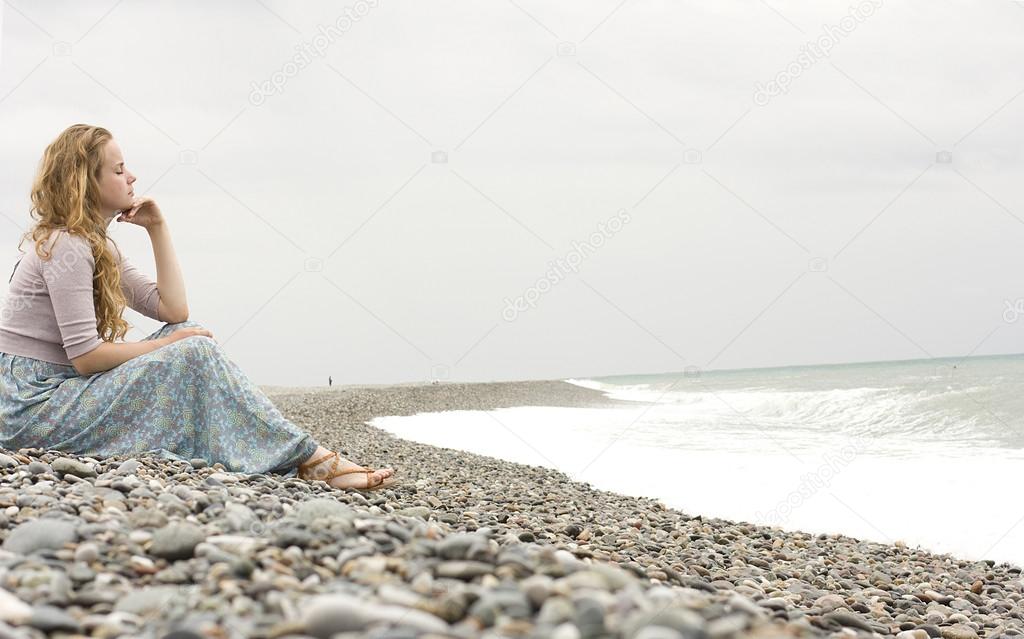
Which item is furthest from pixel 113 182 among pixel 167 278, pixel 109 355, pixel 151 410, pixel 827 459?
pixel 827 459

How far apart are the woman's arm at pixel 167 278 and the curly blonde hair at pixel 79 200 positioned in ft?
1.01

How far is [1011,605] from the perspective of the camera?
14.6ft

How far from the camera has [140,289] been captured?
4789mm

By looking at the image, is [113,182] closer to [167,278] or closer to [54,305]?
[167,278]

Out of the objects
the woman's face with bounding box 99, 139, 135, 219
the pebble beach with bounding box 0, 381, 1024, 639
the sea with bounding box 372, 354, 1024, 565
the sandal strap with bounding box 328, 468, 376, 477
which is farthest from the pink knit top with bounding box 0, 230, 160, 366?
the sea with bounding box 372, 354, 1024, 565

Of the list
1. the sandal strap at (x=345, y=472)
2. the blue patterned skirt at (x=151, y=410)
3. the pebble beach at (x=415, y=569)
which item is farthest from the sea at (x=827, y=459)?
the blue patterned skirt at (x=151, y=410)

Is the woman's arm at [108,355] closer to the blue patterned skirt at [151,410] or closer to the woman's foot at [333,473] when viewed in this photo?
the blue patterned skirt at [151,410]

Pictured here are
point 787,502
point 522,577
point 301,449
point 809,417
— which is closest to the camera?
point 522,577

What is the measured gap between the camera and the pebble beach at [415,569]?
5.98 ft

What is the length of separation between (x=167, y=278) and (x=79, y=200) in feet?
2.09

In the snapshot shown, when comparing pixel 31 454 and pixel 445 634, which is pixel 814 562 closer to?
pixel 445 634

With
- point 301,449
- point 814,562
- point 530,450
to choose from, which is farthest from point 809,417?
point 301,449

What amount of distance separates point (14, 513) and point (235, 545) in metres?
1.13

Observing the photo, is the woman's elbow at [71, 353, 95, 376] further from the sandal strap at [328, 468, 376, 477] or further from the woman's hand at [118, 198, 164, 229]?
the sandal strap at [328, 468, 376, 477]
